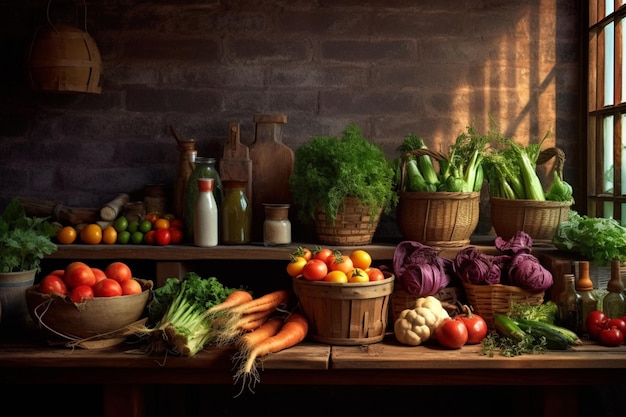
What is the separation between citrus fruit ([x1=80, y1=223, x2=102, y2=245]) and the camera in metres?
3.56

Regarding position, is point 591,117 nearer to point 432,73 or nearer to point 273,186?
point 432,73

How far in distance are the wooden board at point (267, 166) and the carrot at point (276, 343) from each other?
0.92m

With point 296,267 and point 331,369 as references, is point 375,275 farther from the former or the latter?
point 331,369

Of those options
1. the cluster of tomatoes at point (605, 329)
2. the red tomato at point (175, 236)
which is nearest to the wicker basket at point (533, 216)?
the cluster of tomatoes at point (605, 329)

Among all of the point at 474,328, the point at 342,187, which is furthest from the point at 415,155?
the point at 474,328

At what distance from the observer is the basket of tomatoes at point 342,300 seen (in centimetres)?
287

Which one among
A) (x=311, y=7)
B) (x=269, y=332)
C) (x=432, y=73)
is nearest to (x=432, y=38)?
(x=432, y=73)

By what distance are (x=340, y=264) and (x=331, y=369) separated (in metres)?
0.46

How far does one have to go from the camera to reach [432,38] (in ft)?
12.8

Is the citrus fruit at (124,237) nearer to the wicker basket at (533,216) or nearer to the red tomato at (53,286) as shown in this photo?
the red tomato at (53,286)

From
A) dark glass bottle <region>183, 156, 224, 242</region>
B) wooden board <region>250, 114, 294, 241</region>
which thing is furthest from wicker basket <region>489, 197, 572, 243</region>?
dark glass bottle <region>183, 156, 224, 242</region>

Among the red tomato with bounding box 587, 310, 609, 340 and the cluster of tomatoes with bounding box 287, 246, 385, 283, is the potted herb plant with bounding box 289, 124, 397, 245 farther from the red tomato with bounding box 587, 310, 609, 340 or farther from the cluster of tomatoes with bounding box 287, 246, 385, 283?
the red tomato with bounding box 587, 310, 609, 340

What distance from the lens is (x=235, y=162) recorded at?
12.3 ft

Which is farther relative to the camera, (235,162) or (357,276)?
(235,162)
